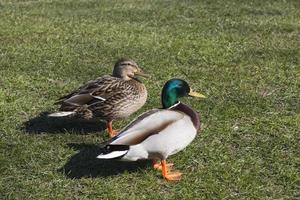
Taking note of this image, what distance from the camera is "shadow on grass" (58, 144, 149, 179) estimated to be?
4992mm

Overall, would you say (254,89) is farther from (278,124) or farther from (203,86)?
(278,124)

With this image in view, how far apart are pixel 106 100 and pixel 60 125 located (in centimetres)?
81

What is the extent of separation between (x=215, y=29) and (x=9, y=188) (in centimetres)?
691

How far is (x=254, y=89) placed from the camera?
7.27m

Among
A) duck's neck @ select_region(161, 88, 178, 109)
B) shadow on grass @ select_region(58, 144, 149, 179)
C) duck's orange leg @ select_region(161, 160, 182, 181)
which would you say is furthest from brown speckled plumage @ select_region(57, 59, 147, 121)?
duck's orange leg @ select_region(161, 160, 182, 181)

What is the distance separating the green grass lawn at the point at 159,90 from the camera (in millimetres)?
4855

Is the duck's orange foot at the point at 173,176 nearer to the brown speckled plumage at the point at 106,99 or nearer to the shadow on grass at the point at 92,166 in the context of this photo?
the shadow on grass at the point at 92,166

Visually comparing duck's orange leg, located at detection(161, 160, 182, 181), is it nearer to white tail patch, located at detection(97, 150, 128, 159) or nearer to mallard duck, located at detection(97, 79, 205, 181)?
mallard duck, located at detection(97, 79, 205, 181)

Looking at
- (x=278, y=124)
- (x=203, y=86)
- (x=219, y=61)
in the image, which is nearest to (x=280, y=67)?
(x=219, y=61)

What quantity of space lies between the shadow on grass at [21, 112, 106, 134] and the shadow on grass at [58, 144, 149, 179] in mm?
632

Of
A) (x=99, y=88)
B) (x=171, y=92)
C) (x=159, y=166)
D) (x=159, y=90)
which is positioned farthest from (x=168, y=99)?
(x=159, y=90)

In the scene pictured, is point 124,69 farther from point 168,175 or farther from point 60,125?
point 168,175

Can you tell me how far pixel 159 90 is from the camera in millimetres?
7277

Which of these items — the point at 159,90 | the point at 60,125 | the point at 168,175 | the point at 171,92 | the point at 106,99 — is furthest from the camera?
the point at 159,90
